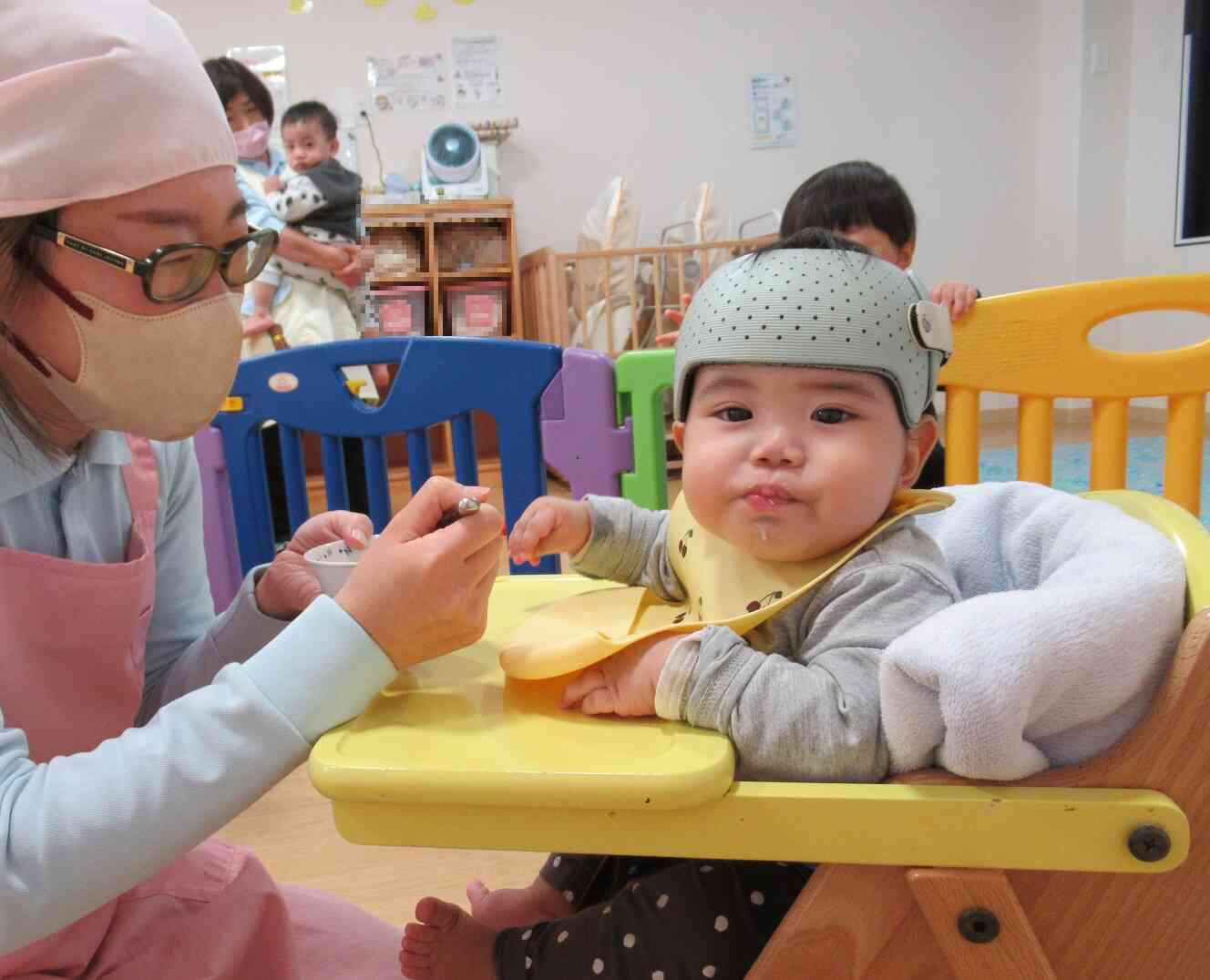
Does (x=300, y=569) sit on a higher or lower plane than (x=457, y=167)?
lower

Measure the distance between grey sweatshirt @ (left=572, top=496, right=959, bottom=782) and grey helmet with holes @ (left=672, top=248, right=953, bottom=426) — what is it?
0.44 feet

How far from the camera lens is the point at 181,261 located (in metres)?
0.83

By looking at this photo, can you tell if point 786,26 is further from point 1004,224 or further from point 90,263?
point 90,263

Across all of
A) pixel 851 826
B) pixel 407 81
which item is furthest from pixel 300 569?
pixel 407 81

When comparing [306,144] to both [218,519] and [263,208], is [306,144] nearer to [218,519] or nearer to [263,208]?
[263,208]

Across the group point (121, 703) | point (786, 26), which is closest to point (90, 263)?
point (121, 703)

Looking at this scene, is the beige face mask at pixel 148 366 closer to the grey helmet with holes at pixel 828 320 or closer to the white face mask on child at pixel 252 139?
the grey helmet with holes at pixel 828 320

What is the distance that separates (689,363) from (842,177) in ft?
3.91

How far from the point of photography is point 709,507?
80 centimetres

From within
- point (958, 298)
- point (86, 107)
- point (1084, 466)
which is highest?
point (86, 107)

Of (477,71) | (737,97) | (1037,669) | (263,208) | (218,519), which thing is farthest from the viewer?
(737,97)

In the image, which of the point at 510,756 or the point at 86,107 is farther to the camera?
the point at 86,107

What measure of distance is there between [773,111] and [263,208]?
10.3 ft

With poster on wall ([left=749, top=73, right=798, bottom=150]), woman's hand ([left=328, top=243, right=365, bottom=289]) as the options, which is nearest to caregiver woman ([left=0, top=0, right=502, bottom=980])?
woman's hand ([left=328, top=243, right=365, bottom=289])
